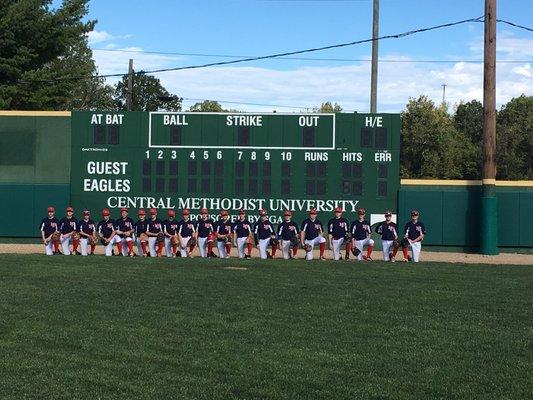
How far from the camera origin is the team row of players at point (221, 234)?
64.1ft

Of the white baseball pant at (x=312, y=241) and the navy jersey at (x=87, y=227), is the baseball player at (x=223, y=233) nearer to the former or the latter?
the white baseball pant at (x=312, y=241)

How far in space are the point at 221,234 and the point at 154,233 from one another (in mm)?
1724

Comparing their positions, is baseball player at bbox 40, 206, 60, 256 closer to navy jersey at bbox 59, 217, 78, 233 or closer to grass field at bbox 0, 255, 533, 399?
navy jersey at bbox 59, 217, 78, 233

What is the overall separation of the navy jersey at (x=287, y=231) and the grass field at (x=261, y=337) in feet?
18.1

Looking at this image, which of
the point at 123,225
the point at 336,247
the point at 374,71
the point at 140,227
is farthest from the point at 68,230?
the point at 374,71

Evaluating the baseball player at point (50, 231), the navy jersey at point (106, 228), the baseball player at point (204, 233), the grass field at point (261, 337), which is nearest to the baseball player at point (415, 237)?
the baseball player at point (204, 233)

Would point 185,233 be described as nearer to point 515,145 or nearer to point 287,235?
point 287,235

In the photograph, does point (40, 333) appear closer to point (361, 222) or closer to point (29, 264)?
point (29, 264)

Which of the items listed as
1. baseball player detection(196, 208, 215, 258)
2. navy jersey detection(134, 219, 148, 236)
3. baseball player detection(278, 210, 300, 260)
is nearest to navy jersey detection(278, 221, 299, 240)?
baseball player detection(278, 210, 300, 260)

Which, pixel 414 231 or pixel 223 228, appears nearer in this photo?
pixel 414 231

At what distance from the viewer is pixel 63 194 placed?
853 inches

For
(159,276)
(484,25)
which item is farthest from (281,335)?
(484,25)

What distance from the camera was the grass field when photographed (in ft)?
20.0

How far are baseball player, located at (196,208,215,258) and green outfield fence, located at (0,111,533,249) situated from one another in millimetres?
4186
